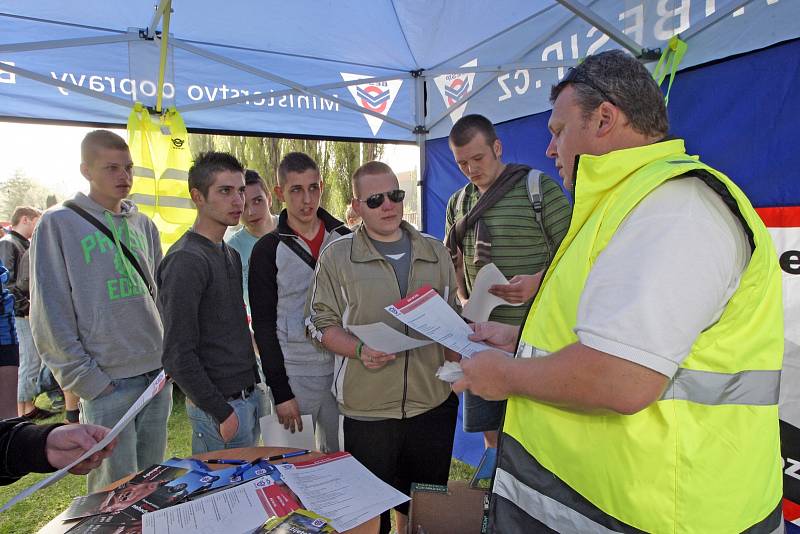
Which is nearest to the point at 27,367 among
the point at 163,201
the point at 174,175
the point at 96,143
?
the point at 163,201

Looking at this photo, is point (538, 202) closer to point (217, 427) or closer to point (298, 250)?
point (298, 250)

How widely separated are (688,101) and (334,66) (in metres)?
2.81

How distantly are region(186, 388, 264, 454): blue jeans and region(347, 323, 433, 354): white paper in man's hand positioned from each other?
0.79 metres

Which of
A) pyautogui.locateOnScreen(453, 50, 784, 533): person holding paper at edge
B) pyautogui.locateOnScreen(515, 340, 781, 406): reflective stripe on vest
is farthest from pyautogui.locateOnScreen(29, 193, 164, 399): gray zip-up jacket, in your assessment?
pyautogui.locateOnScreen(515, 340, 781, 406): reflective stripe on vest

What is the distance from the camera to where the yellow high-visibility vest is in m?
0.92

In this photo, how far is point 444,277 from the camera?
225cm

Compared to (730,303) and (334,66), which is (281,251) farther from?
(334,66)

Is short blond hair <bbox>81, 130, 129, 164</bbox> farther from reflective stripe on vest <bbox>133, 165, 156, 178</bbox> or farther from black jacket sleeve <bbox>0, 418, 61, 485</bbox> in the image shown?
black jacket sleeve <bbox>0, 418, 61, 485</bbox>

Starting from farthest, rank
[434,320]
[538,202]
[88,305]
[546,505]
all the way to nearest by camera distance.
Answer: [538,202], [88,305], [434,320], [546,505]

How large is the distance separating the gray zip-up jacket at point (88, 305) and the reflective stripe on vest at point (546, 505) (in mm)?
2049

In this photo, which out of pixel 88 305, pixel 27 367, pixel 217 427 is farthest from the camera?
pixel 27 367

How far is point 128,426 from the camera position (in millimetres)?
2365

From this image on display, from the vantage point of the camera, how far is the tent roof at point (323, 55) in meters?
2.95

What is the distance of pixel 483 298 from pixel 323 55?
2841 millimetres
